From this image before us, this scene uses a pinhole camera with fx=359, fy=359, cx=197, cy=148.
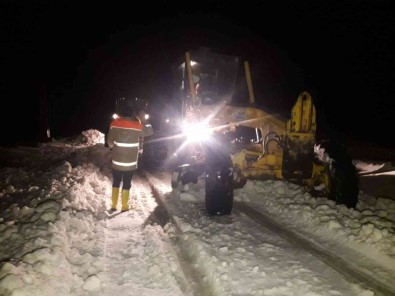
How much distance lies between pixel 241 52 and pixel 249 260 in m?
21.0

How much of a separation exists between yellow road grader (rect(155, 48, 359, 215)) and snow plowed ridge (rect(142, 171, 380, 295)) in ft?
2.31

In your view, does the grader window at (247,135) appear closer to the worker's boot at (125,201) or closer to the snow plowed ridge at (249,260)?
the snow plowed ridge at (249,260)

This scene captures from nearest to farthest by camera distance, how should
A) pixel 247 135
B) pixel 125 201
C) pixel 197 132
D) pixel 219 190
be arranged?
pixel 219 190
pixel 125 201
pixel 197 132
pixel 247 135

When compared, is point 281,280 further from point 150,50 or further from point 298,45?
point 150,50

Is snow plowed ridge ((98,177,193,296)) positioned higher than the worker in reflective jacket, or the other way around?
the worker in reflective jacket

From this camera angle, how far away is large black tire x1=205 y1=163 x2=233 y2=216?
263 inches

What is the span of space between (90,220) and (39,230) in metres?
1.04

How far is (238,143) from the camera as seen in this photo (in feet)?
28.7

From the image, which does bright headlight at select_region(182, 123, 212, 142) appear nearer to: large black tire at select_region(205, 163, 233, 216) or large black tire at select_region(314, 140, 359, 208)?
large black tire at select_region(205, 163, 233, 216)

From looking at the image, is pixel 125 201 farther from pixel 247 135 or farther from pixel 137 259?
pixel 247 135

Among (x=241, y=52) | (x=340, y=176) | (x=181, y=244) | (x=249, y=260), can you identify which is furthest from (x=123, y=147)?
(x=241, y=52)

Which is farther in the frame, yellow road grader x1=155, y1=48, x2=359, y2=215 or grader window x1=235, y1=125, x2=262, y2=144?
grader window x1=235, y1=125, x2=262, y2=144

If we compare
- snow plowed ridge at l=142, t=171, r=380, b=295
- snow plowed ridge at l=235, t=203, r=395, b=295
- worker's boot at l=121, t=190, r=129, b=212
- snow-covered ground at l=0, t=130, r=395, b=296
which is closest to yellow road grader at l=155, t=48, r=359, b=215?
snow-covered ground at l=0, t=130, r=395, b=296

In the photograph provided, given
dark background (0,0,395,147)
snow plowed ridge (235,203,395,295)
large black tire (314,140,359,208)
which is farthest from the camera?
dark background (0,0,395,147)
